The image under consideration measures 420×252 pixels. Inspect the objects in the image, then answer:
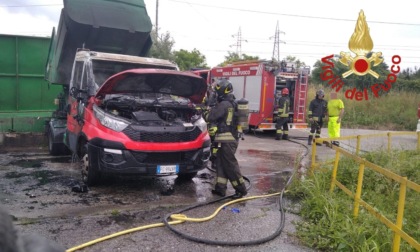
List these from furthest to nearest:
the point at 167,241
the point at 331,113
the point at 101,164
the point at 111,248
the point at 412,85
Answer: the point at 412,85 → the point at 331,113 → the point at 101,164 → the point at 167,241 → the point at 111,248

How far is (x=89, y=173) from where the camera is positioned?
5.38 m

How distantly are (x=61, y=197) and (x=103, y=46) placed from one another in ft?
11.8

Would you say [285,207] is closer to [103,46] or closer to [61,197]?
[61,197]

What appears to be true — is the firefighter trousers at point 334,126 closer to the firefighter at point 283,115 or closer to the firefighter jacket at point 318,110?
the firefighter jacket at point 318,110

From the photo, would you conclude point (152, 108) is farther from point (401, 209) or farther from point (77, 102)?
point (401, 209)

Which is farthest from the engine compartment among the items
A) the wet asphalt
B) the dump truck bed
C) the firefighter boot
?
the dump truck bed

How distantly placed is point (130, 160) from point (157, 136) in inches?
18.9

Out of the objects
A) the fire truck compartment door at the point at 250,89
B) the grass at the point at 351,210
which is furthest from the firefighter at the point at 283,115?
the grass at the point at 351,210

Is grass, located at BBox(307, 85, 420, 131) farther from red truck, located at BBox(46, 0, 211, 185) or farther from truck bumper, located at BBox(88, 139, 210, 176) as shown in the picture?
truck bumper, located at BBox(88, 139, 210, 176)

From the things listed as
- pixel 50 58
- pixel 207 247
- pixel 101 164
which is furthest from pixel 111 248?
pixel 50 58

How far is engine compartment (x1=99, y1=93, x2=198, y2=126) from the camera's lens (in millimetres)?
5328

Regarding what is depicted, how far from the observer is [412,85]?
2695 cm

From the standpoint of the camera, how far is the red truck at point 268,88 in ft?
40.7

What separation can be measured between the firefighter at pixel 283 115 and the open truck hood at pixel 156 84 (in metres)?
6.11
